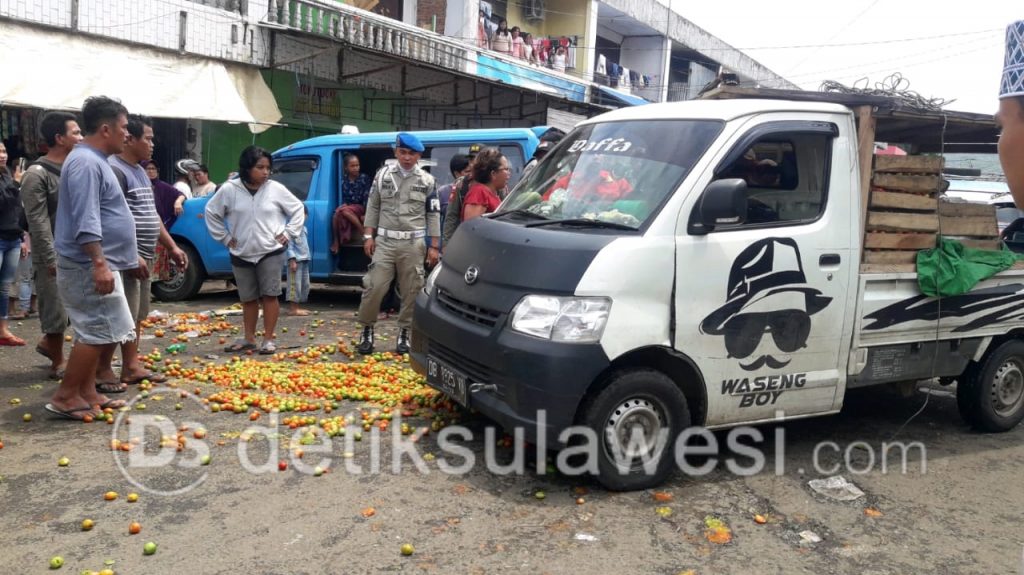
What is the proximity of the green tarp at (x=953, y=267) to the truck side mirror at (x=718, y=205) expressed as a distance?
1761 millimetres

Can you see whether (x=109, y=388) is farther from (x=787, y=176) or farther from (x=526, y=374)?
(x=787, y=176)

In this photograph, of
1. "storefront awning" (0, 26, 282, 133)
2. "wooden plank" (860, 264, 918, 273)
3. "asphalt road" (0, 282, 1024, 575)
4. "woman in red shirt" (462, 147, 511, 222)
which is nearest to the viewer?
"asphalt road" (0, 282, 1024, 575)

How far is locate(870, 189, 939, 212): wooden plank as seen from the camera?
5094 mm

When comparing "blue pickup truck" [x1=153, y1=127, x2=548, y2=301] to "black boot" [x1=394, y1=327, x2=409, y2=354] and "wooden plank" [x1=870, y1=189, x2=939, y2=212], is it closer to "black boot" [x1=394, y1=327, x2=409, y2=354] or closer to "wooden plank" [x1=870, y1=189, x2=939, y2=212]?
"black boot" [x1=394, y1=327, x2=409, y2=354]

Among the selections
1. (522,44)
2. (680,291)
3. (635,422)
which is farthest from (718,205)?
(522,44)

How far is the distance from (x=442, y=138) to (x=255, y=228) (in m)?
3.11

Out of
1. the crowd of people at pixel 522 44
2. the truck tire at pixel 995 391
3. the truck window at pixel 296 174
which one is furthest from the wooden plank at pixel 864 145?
the crowd of people at pixel 522 44

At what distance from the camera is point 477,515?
401cm

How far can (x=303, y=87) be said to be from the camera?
648 inches

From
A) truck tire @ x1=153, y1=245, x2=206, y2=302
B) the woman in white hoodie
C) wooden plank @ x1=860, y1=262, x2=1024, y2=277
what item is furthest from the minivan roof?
wooden plank @ x1=860, y1=262, x2=1024, y2=277

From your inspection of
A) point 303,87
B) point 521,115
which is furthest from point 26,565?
point 521,115

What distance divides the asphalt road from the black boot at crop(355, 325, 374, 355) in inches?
78.5

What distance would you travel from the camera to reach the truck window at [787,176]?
4.77 metres

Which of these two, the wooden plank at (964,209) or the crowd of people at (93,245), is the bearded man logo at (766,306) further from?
the crowd of people at (93,245)
